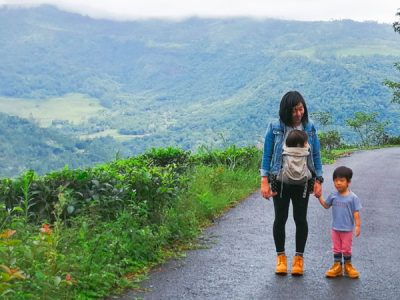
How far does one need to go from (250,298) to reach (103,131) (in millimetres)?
145812

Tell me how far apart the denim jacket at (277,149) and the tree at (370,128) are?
3784cm

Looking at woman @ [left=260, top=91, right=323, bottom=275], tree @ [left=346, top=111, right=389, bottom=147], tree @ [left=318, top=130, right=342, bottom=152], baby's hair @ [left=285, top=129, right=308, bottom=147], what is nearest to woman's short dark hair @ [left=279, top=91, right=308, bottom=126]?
woman @ [left=260, top=91, right=323, bottom=275]

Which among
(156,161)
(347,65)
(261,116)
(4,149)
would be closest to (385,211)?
(156,161)

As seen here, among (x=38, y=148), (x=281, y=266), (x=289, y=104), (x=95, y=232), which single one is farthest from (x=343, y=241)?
(x=38, y=148)

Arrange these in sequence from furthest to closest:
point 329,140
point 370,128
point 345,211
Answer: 1. point 370,128
2. point 329,140
3. point 345,211

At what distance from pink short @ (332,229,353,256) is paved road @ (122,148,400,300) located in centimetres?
30

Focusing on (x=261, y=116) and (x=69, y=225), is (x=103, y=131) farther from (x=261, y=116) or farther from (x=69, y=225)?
(x=69, y=225)

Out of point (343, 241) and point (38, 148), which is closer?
point (343, 241)

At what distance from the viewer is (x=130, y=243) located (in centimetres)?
610

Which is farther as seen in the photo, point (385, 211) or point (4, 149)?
point (4, 149)

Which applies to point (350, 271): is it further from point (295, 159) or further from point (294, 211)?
point (295, 159)

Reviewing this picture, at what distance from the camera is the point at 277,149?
18.3 ft

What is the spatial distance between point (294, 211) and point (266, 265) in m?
0.73

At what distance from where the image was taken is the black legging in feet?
18.4
